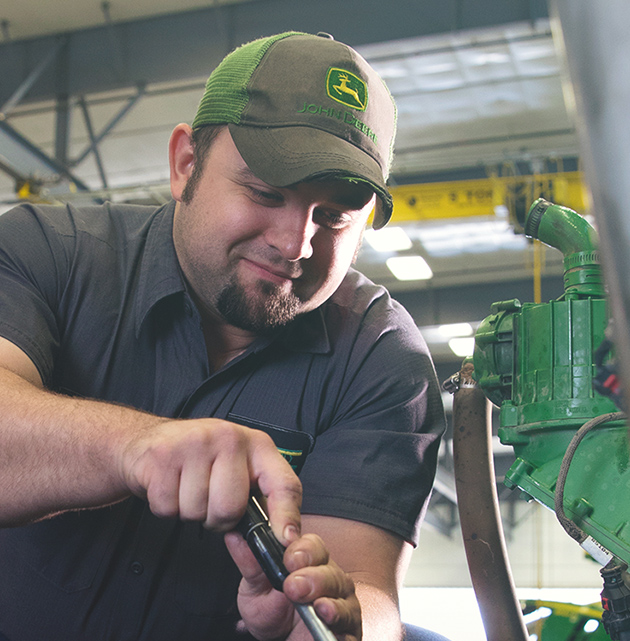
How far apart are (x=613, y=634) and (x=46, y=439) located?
65 cm

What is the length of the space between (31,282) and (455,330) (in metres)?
→ 8.31

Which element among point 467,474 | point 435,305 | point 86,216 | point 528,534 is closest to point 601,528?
point 467,474

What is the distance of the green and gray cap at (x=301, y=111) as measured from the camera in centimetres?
113

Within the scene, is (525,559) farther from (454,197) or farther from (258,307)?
(258,307)

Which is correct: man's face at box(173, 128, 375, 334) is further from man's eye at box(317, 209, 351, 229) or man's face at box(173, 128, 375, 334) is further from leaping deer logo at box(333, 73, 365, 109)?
leaping deer logo at box(333, 73, 365, 109)

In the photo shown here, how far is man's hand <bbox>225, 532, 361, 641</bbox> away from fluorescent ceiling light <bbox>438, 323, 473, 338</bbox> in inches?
328

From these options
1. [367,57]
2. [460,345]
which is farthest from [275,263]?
[460,345]

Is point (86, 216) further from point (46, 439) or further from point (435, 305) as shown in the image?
point (435, 305)

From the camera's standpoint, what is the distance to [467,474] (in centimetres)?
109

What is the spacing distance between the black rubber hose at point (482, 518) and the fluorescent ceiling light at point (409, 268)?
7208 millimetres

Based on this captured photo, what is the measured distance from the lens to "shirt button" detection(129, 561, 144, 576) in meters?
1.15

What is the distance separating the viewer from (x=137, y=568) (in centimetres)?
115

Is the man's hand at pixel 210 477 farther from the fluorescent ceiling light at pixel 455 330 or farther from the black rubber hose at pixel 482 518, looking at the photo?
the fluorescent ceiling light at pixel 455 330

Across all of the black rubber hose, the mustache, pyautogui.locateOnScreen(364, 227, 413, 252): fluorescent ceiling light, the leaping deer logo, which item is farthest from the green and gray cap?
pyautogui.locateOnScreen(364, 227, 413, 252): fluorescent ceiling light
